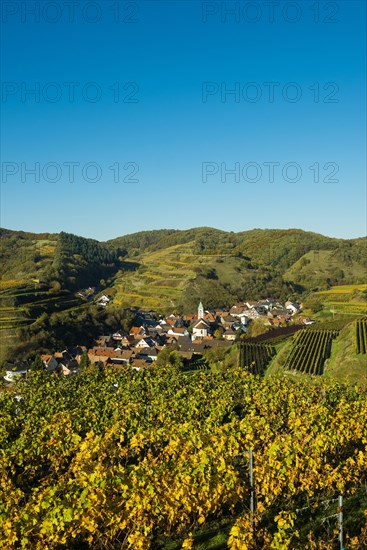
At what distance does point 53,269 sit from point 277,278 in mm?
73999

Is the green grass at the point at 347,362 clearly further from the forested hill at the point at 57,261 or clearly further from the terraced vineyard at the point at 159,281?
the forested hill at the point at 57,261

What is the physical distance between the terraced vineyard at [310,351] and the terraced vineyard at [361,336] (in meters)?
3.77

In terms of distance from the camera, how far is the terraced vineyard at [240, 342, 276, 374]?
1829 inches

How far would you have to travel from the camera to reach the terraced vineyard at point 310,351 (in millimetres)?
42406

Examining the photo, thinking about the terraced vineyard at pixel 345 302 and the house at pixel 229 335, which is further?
→ the house at pixel 229 335

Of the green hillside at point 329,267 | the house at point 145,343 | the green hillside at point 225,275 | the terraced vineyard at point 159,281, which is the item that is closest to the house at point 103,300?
the terraced vineyard at point 159,281

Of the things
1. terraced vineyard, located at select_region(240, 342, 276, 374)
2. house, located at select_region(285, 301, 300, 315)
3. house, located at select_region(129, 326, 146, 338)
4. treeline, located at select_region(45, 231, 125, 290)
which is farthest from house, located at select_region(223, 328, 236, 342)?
treeline, located at select_region(45, 231, 125, 290)

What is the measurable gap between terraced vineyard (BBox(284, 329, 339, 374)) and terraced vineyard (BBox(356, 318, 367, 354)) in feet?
12.4

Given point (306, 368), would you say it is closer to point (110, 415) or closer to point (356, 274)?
point (110, 415)

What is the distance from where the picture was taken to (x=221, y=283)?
13200 centimetres

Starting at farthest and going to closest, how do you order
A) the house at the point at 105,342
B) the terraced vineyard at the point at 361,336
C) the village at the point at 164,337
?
1. the house at the point at 105,342
2. the village at the point at 164,337
3. the terraced vineyard at the point at 361,336

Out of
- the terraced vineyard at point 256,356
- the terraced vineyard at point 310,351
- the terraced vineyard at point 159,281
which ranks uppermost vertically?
the terraced vineyard at point 159,281

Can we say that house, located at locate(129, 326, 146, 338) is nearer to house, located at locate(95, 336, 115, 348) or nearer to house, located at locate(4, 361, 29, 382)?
house, located at locate(95, 336, 115, 348)

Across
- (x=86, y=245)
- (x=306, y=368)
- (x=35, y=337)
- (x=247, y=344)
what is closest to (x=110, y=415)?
(x=306, y=368)
